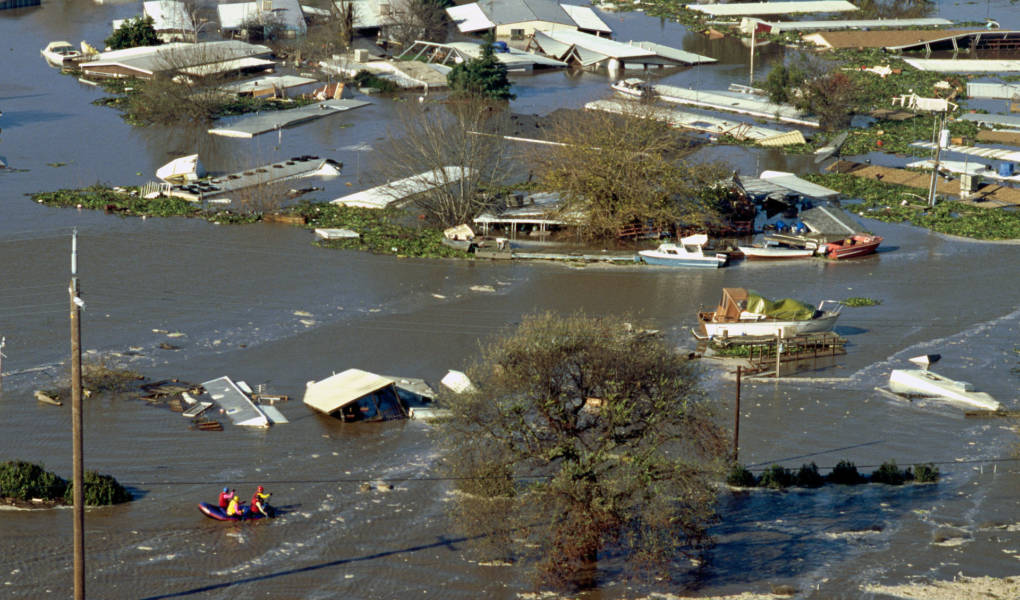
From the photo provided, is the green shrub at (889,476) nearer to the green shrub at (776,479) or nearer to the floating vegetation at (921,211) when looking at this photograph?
the green shrub at (776,479)

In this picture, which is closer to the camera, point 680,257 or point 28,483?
point 28,483

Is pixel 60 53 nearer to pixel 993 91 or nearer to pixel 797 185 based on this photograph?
pixel 797 185

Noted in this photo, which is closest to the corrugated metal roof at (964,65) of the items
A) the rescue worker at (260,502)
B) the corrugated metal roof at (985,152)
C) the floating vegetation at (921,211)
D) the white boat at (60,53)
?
the corrugated metal roof at (985,152)

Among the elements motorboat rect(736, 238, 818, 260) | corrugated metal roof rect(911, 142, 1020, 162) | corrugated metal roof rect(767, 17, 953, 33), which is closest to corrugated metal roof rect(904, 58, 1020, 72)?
corrugated metal roof rect(767, 17, 953, 33)

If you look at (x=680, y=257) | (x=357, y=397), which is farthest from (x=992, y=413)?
(x=357, y=397)

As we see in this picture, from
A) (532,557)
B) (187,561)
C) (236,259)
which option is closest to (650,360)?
(532,557)

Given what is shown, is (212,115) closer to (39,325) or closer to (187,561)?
(39,325)
